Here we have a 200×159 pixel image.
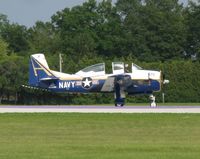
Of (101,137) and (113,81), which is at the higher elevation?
(113,81)

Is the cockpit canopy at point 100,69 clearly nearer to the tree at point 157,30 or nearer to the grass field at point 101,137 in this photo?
the grass field at point 101,137

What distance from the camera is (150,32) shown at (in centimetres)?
9312

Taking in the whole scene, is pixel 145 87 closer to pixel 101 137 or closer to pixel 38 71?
pixel 38 71

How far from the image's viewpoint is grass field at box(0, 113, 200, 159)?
15.9 meters

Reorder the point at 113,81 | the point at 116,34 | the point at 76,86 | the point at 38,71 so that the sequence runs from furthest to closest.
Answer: the point at 116,34, the point at 38,71, the point at 76,86, the point at 113,81

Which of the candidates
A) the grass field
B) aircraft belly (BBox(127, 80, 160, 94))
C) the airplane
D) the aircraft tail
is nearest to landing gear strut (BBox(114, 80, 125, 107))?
the airplane

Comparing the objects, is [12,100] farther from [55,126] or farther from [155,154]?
[155,154]

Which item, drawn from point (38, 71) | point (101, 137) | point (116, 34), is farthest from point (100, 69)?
point (116, 34)

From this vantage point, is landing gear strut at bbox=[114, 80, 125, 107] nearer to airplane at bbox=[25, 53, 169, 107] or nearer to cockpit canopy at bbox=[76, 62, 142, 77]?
airplane at bbox=[25, 53, 169, 107]

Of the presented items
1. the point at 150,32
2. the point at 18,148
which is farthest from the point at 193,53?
the point at 18,148

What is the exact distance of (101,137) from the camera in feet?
65.5

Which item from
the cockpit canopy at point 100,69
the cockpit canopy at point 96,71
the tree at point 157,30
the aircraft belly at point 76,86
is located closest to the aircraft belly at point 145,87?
the cockpit canopy at point 100,69

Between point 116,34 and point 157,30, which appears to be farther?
point 116,34

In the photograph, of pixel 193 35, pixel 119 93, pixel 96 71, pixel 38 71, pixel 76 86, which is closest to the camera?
pixel 119 93
